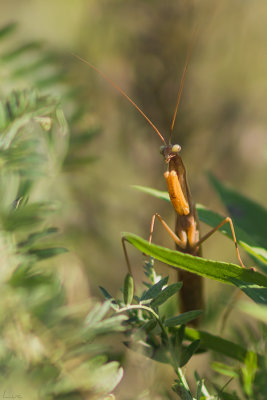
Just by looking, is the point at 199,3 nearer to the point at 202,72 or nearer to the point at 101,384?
the point at 202,72

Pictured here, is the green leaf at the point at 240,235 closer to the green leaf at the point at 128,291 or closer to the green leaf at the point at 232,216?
the green leaf at the point at 232,216

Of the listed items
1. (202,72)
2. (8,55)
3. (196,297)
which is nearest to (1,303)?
(8,55)

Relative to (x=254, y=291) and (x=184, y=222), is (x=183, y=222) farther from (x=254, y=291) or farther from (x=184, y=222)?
(x=254, y=291)

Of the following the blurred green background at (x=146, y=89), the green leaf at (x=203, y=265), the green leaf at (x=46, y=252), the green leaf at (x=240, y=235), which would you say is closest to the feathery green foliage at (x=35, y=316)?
the green leaf at (x=46, y=252)

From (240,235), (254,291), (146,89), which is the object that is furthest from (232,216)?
(146,89)

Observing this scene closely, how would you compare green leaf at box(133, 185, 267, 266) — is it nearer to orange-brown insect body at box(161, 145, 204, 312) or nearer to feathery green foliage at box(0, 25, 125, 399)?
orange-brown insect body at box(161, 145, 204, 312)
